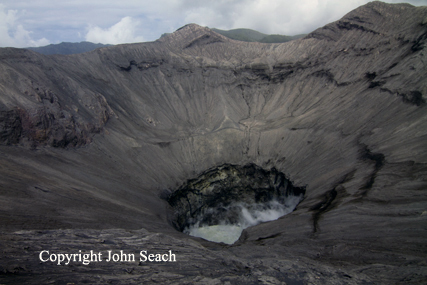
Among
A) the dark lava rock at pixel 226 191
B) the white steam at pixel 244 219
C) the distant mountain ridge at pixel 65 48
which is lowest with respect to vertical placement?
the white steam at pixel 244 219

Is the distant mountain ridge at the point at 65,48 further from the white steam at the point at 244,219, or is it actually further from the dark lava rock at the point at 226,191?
the white steam at the point at 244,219

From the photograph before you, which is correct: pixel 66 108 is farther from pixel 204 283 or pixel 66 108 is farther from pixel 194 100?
pixel 204 283

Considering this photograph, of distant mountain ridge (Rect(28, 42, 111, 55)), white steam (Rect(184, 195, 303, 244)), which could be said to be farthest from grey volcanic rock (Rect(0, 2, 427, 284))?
distant mountain ridge (Rect(28, 42, 111, 55))

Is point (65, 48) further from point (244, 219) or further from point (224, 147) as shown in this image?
point (244, 219)

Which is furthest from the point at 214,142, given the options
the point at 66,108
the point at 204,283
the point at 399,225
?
the point at 204,283

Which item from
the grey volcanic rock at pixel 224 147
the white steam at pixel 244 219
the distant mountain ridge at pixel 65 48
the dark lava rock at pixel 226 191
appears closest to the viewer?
the grey volcanic rock at pixel 224 147

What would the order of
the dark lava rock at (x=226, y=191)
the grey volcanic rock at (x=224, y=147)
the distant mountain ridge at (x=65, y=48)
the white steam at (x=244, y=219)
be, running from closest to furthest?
the grey volcanic rock at (x=224, y=147)
the white steam at (x=244, y=219)
the dark lava rock at (x=226, y=191)
the distant mountain ridge at (x=65, y=48)

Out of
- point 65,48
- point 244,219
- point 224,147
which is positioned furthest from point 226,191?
point 65,48

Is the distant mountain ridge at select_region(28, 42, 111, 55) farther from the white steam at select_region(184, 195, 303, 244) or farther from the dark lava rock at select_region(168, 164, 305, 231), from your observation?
the white steam at select_region(184, 195, 303, 244)

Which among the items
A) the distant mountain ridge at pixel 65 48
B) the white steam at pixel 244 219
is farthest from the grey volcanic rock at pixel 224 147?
the distant mountain ridge at pixel 65 48
